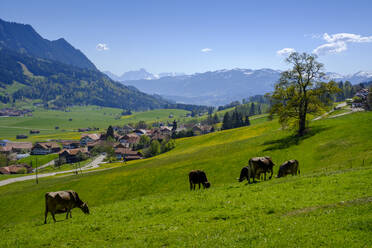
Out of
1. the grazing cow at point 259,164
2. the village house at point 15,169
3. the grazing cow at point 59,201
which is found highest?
the grazing cow at point 259,164

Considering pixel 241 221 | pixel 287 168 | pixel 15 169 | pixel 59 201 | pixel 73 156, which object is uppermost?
pixel 241 221

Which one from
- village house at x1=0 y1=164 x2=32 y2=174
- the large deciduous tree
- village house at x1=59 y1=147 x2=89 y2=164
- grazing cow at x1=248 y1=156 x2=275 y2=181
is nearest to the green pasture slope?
grazing cow at x1=248 y1=156 x2=275 y2=181

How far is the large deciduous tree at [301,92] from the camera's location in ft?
173

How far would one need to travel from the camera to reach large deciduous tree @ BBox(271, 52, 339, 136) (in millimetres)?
52625

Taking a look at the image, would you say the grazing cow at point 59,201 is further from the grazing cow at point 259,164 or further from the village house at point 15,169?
the village house at point 15,169

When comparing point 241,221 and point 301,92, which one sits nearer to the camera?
point 241,221

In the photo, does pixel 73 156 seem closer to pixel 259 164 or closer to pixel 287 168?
pixel 259 164

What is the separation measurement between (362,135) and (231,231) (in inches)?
1537

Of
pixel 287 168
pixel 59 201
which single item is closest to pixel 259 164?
pixel 287 168

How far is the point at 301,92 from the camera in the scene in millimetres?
53844

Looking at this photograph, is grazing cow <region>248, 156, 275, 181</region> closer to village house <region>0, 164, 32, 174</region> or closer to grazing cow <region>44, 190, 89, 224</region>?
grazing cow <region>44, 190, 89, 224</region>

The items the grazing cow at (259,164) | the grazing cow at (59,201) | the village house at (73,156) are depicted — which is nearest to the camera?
the grazing cow at (59,201)

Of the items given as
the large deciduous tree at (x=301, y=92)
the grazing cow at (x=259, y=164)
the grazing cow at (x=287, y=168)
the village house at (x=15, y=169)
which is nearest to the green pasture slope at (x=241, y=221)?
the grazing cow at (x=259, y=164)

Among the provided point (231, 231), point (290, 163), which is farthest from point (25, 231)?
point (290, 163)
